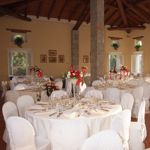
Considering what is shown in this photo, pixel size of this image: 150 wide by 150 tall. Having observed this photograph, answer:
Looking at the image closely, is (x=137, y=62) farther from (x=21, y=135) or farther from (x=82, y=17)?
(x=21, y=135)

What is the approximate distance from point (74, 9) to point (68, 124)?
352 inches

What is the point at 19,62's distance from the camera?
1097cm

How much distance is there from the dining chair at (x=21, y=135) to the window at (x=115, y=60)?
11288 mm

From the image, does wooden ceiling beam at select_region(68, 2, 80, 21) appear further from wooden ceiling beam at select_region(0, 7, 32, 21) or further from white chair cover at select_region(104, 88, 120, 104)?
white chair cover at select_region(104, 88, 120, 104)

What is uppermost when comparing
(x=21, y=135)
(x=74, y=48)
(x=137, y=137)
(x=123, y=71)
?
(x=74, y=48)

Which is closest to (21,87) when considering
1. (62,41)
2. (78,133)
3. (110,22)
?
(78,133)

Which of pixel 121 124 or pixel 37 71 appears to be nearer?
pixel 121 124

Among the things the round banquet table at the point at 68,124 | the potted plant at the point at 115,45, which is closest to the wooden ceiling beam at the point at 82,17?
the potted plant at the point at 115,45

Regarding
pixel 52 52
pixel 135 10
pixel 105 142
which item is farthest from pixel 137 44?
pixel 105 142

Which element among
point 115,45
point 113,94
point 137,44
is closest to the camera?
point 113,94

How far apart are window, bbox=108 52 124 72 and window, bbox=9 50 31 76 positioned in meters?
5.33

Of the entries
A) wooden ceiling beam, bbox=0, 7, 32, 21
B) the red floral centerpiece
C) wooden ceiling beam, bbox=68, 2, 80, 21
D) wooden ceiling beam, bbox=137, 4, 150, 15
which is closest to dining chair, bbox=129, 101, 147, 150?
the red floral centerpiece

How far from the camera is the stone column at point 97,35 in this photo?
26.1 feet

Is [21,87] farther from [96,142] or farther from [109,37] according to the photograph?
[109,37]
